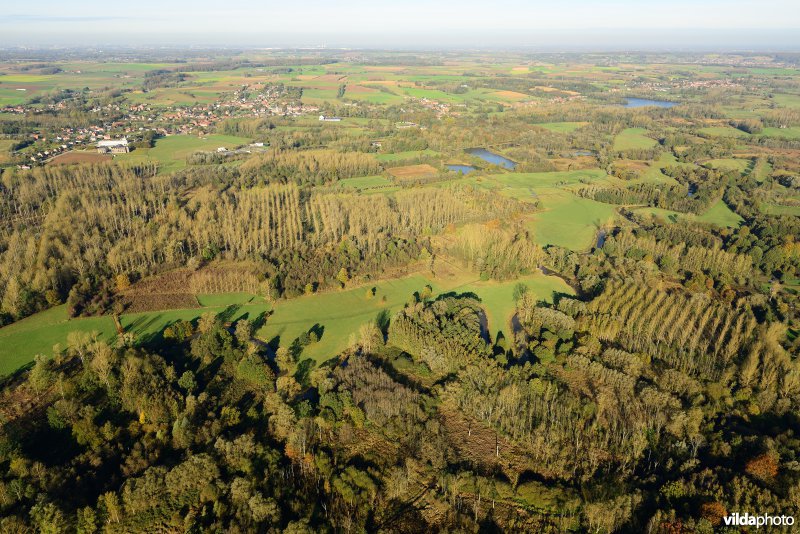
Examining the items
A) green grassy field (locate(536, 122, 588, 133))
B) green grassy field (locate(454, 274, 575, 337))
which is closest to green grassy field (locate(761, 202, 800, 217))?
green grassy field (locate(454, 274, 575, 337))

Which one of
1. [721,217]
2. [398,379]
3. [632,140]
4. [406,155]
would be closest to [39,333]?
[398,379]

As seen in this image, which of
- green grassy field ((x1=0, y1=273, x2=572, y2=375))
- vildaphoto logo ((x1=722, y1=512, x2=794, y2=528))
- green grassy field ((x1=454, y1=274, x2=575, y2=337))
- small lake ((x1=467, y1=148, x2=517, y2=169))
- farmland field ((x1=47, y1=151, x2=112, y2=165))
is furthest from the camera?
small lake ((x1=467, y1=148, x2=517, y2=169))

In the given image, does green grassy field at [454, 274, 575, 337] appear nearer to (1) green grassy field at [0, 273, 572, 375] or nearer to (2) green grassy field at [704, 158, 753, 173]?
(1) green grassy field at [0, 273, 572, 375]

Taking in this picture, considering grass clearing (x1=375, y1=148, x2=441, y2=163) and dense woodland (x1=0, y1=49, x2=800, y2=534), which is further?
grass clearing (x1=375, y1=148, x2=441, y2=163)

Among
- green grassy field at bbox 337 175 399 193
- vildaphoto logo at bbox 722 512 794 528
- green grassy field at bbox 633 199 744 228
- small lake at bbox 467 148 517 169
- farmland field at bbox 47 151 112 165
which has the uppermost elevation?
farmland field at bbox 47 151 112 165

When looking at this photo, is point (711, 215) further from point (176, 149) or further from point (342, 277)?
point (176, 149)

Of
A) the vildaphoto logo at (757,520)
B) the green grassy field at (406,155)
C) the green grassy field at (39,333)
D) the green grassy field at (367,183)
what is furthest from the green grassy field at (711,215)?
the green grassy field at (39,333)

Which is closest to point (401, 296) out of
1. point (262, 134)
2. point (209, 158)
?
point (209, 158)
